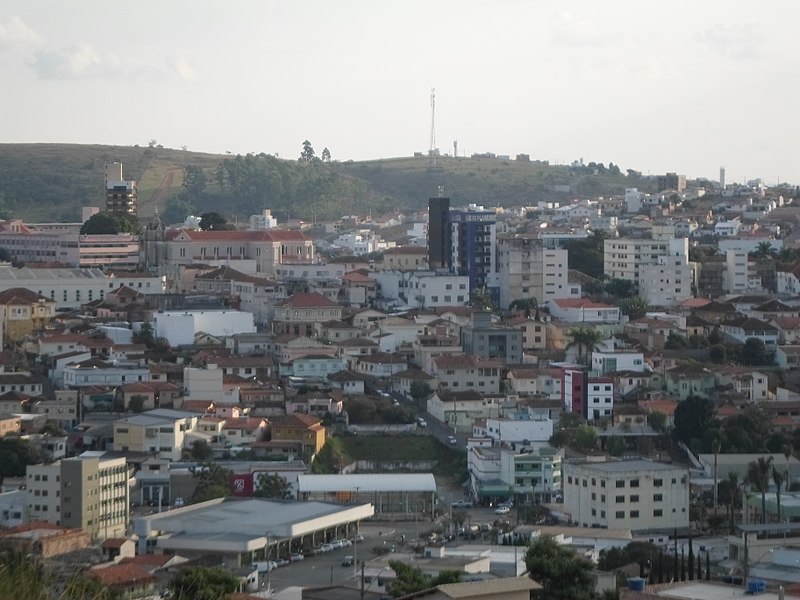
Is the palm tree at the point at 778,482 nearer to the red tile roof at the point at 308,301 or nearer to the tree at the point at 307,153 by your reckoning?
the red tile roof at the point at 308,301

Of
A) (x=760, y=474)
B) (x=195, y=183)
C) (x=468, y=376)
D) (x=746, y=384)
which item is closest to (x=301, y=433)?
(x=468, y=376)

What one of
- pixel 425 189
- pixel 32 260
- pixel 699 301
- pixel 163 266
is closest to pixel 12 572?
pixel 699 301

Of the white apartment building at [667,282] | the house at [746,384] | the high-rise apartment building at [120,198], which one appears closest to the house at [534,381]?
the house at [746,384]

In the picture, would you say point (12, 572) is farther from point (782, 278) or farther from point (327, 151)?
point (327, 151)

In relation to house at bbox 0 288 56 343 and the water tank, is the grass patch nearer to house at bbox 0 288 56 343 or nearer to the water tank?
house at bbox 0 288 56 343

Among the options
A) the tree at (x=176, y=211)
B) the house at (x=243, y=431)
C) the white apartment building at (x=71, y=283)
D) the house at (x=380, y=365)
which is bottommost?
the house at (x=243, y=431)
